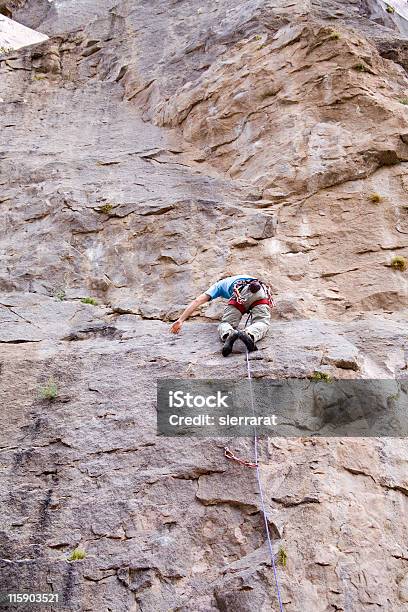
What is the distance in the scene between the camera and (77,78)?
1664cm

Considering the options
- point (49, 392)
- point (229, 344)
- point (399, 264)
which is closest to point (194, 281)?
point (229, 344)

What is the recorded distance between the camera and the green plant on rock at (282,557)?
546 centimetres

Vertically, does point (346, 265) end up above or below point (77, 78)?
below

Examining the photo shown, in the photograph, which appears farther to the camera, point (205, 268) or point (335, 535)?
point (205, 268)

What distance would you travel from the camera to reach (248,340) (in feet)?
23.9

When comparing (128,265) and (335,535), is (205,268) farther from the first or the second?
(335,535)

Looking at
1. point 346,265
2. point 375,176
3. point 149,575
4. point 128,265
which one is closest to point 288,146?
point 375,176

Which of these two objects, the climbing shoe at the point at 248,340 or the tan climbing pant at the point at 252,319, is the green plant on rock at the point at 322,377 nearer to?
the climbing shoe at the point at 248,340

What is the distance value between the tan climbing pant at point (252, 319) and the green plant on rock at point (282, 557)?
2.62m

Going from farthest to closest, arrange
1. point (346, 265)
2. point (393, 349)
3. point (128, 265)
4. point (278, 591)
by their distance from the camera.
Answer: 1. point (128, 265)
2. point (346, 265)
3. point (393, 349)
4. point (278, 591)

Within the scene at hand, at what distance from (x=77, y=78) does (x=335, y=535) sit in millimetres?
14322

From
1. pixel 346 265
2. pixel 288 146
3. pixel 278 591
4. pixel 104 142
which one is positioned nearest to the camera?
pixel 278 591

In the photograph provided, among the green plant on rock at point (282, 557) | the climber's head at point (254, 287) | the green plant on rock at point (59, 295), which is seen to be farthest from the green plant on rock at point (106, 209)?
the green plant on rock at point (282, 557)

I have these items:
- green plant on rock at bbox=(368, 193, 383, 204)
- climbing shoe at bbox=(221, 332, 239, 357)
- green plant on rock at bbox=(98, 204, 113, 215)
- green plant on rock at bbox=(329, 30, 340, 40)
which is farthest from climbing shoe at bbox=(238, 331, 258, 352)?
green plant on rock at bbox=(329, 30, 340, 40)
